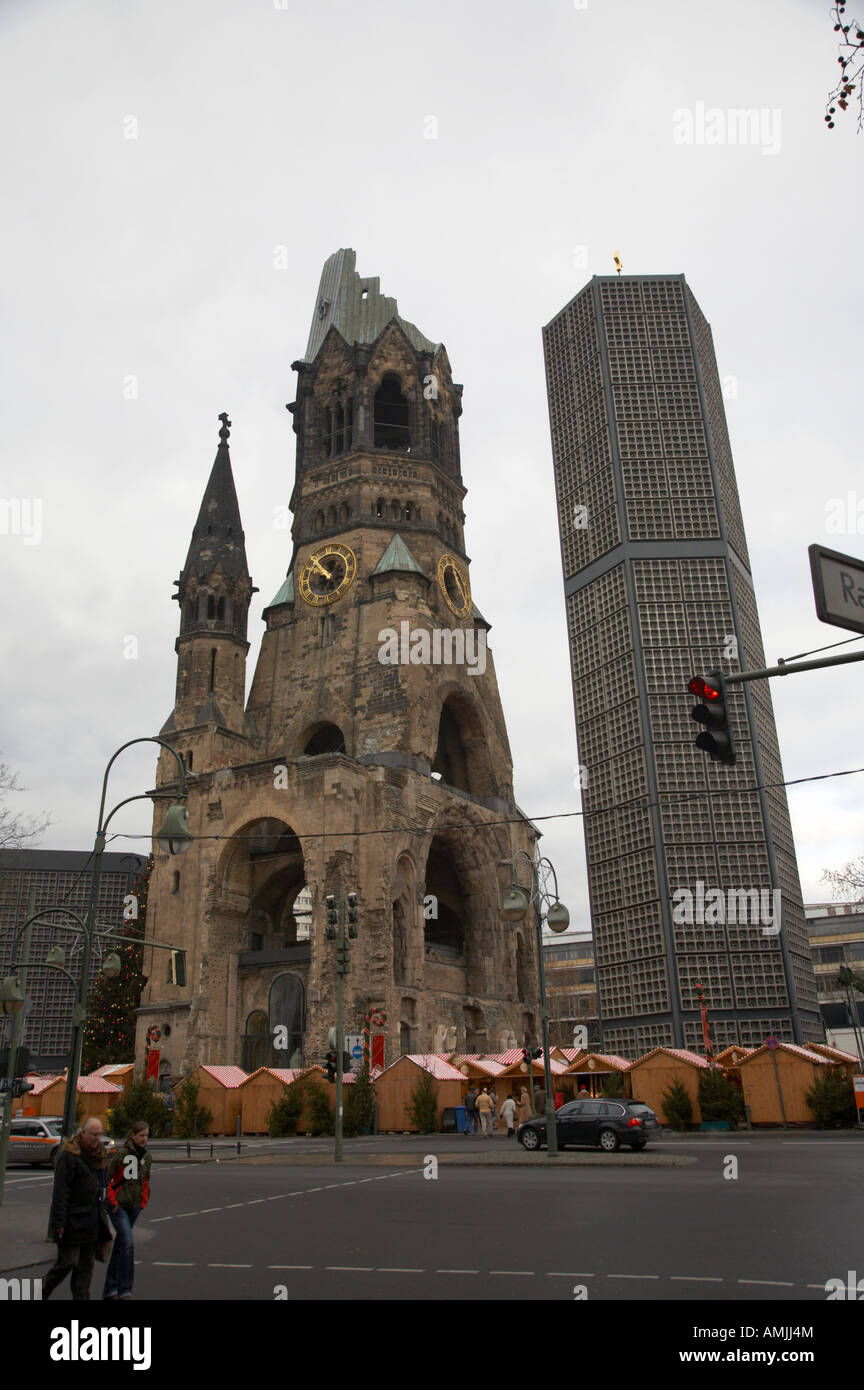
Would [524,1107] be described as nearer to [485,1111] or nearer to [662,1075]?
[485,1111]

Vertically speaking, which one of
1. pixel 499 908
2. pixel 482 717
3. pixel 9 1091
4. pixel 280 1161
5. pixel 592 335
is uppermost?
pixel 592 335

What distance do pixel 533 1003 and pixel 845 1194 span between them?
4135 centimetres

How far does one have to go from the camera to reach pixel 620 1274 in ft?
26.7

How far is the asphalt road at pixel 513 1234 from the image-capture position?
Answer: 798 cm

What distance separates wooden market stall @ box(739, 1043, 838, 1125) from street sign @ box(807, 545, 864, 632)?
22.7 m

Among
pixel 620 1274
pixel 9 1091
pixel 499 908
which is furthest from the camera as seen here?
pixel 499 908

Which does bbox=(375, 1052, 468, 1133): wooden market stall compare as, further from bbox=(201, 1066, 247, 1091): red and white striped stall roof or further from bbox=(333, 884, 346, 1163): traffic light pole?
bbox=(333, 884, 346, 1163): traffic light pole

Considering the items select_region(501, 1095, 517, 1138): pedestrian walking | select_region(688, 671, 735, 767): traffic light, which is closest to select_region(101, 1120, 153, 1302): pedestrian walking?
select_region(688, 671, 735, 767): traffic light

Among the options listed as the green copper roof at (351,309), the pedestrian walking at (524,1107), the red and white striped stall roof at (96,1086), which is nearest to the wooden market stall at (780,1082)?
the pedestrian walking at (524,1107)
